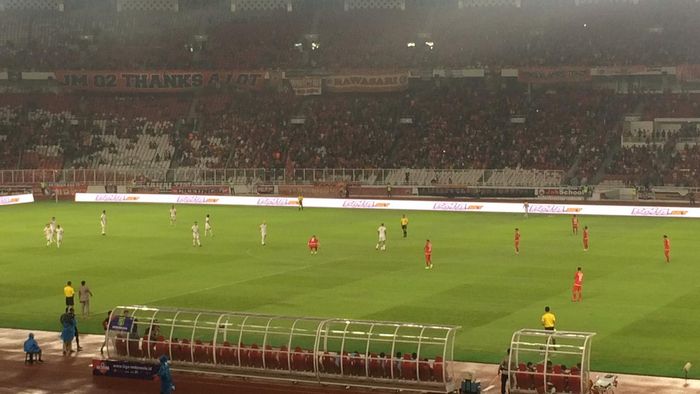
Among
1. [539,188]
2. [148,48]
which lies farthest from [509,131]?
[148,48]

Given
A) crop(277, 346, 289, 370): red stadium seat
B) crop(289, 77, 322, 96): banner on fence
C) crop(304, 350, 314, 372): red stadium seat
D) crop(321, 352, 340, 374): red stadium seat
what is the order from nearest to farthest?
crop(321, 352, 340, 374): red stadium seat < crop(304, 350, 314, 372): red stadium seat < crop(277, 346, 289, 370): red stadium seat < crop(289, 77, 322, 96): banner on fence

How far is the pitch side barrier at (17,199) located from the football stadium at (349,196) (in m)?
0.15

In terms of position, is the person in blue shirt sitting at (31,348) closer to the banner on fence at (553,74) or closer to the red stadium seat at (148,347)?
the red stadium seat at (148,347)

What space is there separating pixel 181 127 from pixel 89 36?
56.0 feet

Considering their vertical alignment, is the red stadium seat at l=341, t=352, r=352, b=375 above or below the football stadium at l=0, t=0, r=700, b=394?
below

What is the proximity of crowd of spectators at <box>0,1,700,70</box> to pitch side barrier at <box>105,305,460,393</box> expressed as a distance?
7152 centimetres

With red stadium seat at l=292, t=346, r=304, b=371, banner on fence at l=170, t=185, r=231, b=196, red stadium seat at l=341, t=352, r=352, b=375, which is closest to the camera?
red stadium seat at l=341, t=352, r=352, b=375

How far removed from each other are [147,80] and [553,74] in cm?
3740

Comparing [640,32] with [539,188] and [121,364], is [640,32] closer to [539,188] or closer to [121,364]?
[539,188]

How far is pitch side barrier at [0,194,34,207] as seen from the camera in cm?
8312

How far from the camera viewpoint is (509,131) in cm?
9175

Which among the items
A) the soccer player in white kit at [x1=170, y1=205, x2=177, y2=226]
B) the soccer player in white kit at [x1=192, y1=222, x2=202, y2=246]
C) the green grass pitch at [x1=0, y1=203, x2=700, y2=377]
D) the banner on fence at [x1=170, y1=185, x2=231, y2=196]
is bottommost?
the green grass pitch at [x1=0, y1=203, x2=700, y2=377]

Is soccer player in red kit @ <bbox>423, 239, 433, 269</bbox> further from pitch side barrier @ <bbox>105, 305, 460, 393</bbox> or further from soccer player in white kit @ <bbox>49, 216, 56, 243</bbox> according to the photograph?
soccer player in white kit @ <bbox>49, 216, 56, 243</bbox>

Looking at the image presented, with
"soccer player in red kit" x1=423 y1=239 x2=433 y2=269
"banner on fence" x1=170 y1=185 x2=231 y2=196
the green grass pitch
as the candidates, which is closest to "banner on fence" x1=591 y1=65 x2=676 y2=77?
the green grass pitch
